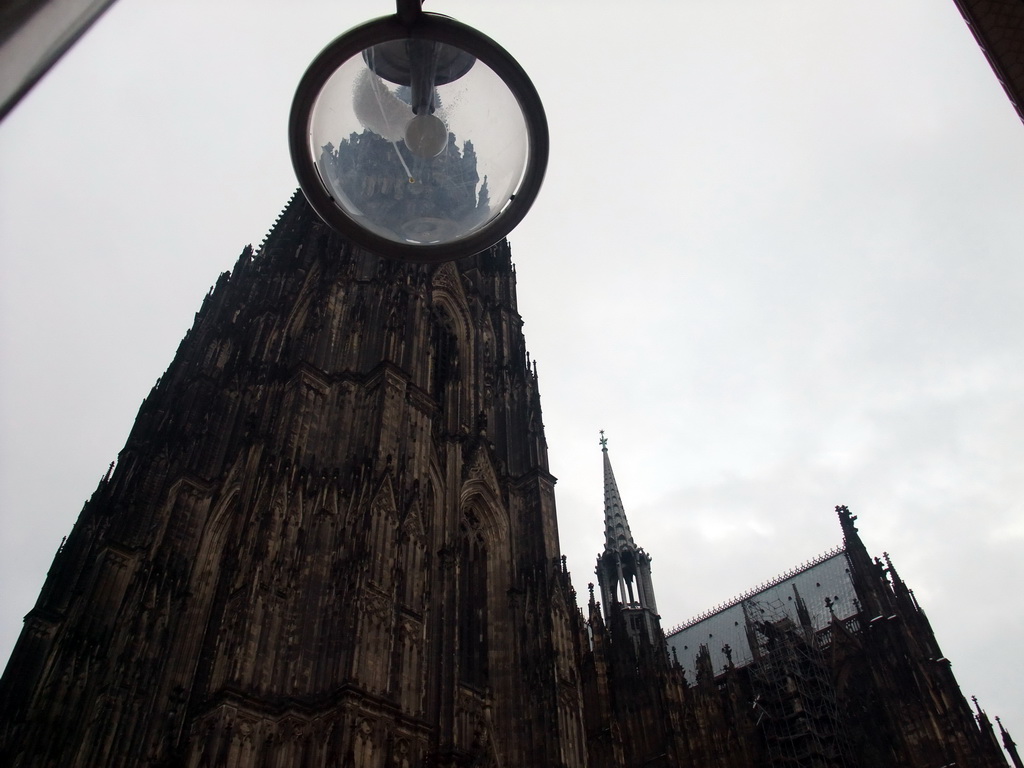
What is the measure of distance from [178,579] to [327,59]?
17.3m

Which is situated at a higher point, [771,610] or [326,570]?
[771,610]

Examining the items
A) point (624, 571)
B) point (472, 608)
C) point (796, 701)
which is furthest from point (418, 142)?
point (624, 571)

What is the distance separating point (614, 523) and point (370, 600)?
97.0 ft

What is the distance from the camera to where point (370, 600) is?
13516 mm

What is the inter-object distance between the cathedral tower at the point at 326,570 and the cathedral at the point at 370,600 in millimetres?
61

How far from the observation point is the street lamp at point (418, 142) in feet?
10.6

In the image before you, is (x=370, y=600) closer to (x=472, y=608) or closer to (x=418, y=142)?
(x=472, y=608)

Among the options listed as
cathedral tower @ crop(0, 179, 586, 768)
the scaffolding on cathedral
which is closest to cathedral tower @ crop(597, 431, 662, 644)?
the scaffolding on cathedral

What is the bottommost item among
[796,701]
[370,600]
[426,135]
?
[426,135]

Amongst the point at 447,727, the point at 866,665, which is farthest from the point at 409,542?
the point at 866,665

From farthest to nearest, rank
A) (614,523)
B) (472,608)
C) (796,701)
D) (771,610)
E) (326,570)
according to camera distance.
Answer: (614,523), (771,610), (796,701), (472,608), (326,570)

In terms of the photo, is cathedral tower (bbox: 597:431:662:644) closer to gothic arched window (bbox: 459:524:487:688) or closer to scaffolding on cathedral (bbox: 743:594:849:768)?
scaffolding on cathedral (bbox: 743:594:849:768)

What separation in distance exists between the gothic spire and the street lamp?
38.4 m

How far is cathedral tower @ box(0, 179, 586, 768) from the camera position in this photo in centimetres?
1289
